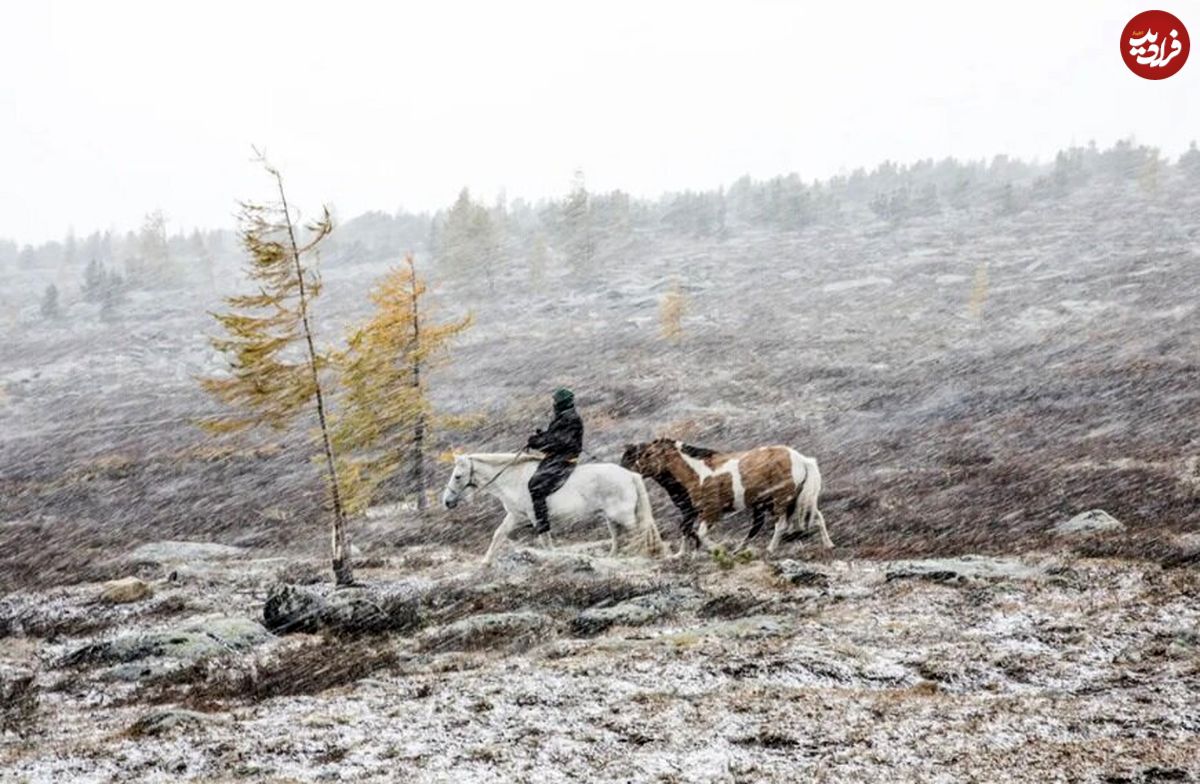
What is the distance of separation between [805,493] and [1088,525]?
4673 mm

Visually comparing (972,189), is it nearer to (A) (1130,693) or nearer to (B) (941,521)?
(B) (941,521)

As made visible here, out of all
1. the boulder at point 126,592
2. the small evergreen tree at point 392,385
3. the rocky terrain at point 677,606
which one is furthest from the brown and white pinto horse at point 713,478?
the small evergreen tree at point 392,385

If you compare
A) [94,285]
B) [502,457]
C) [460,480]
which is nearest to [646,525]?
[502,457]

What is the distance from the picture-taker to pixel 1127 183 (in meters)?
98.9

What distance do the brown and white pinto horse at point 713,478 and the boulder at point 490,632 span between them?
464 cm

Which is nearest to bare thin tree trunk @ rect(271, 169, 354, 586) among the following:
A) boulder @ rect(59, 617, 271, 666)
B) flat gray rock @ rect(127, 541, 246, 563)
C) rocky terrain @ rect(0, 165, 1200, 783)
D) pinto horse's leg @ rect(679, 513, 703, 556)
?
rocky terrain @ rect(0, 165, 1200, 783)

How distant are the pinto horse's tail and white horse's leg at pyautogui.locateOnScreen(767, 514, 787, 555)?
243mm

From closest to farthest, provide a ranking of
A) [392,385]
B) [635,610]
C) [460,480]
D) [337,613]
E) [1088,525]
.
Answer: [635,610]
[337,613]
[1088,525]
[460,480]
[392,385]

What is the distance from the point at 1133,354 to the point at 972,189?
8715 cm

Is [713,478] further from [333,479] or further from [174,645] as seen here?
[174,645]

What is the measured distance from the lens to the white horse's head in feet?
47.4

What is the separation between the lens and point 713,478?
14.4 m

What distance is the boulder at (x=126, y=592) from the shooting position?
1390 cm

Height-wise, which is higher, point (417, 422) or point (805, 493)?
point (417, 422)
